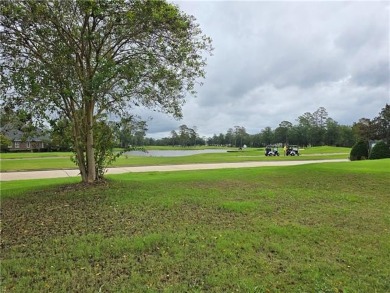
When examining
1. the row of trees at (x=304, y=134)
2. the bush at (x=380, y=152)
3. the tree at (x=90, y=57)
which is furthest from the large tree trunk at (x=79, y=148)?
the row of trees at (x=304, y=134)

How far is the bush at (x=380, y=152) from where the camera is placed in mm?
24000

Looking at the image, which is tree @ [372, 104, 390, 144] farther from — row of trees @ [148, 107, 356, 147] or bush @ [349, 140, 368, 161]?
bush @ [349, 140, 368, 161]

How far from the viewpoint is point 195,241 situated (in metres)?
5.40

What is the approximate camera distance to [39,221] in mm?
6652

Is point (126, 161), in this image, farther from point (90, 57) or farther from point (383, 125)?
point (383, 125)

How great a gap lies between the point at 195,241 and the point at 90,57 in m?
7.26

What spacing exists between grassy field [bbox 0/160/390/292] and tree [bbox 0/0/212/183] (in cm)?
259

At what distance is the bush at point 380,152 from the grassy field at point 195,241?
1683cm

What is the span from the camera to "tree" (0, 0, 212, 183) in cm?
788

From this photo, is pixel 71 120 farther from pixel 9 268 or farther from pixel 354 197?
pixel 354 197

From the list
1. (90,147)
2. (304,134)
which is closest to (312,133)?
(304,134)

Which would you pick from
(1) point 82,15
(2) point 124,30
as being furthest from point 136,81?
(1) point 82,15

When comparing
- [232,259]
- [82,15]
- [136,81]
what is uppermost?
[82,15]

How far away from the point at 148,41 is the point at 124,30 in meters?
0.80
